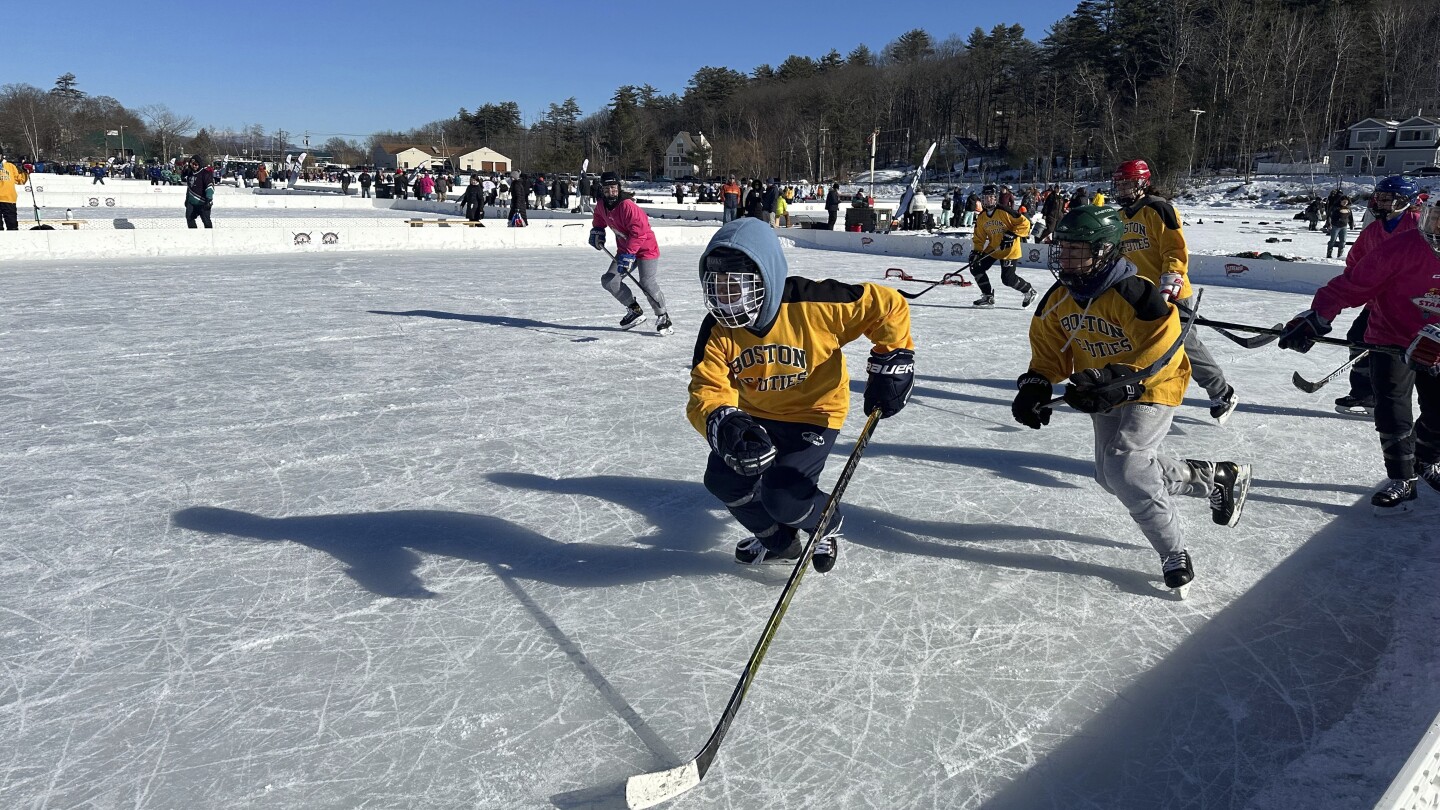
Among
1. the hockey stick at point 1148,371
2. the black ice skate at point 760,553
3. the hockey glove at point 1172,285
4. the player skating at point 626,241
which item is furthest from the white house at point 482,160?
the hockey stick at point 1148,371

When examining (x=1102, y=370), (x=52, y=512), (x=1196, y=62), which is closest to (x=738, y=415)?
(x=1102, y=370)

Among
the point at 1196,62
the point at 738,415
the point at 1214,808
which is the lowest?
the point at 1214,808

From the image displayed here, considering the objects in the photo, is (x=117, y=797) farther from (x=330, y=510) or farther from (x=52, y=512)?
(x=52, y=512)

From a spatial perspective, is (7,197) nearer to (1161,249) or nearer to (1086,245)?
(1161,249)

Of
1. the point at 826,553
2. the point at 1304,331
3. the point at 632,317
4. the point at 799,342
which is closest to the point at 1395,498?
the point at 1304,331

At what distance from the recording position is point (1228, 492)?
3.65 m

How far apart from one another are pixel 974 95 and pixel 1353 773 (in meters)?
98.9

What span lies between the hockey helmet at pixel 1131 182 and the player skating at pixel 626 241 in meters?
4.14

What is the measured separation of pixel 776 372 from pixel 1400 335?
3.17 m

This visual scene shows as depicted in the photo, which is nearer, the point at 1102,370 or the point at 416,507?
the point at 1102,370

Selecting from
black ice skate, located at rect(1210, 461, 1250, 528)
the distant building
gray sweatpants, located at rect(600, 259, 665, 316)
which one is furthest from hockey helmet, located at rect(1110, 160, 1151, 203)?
the distant building

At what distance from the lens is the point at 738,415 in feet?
9.21

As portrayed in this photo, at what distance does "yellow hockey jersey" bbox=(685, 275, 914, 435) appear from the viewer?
2998 millimetres

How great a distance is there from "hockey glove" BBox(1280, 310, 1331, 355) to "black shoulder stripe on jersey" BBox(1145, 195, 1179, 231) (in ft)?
4.95
